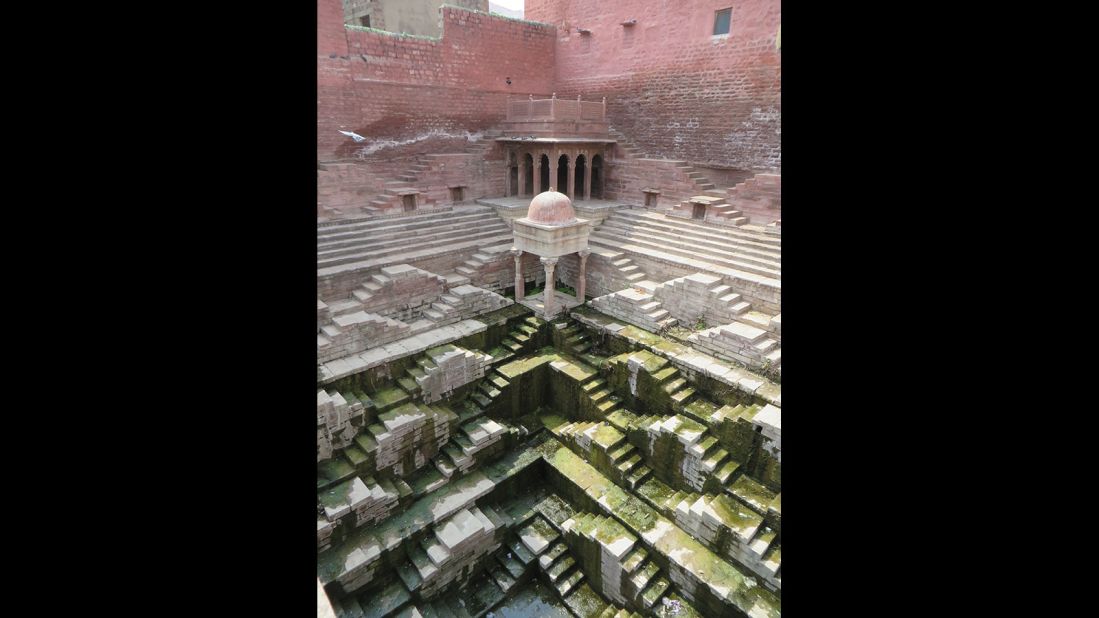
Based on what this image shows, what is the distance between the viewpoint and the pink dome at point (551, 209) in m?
11.0

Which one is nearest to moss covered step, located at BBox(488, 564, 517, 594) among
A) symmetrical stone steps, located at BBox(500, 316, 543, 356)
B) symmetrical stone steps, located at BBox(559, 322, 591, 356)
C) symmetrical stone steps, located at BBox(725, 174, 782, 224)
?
symmetrical stone steps, located at BBox(500, 316, 543, 356)

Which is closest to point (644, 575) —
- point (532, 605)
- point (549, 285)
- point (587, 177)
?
point (532, 605)

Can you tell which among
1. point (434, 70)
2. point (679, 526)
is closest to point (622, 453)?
point (679, 526)

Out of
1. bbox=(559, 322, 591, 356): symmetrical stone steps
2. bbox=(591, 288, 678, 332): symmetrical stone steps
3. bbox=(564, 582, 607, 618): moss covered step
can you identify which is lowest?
bbox=(564, 582, 607, 618): moss covered step

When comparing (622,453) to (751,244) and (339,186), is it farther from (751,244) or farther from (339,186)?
(339,186)

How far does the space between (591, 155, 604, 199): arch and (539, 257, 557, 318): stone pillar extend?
672cm

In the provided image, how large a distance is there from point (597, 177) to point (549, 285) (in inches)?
299

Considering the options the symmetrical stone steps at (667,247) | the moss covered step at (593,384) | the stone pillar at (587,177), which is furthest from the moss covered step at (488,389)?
the stone pillar at (587,177)

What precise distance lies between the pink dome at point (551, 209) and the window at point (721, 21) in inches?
302

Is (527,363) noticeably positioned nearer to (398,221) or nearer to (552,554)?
(552,554)

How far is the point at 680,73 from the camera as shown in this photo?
50.5 ft

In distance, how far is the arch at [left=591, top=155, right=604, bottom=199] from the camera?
1697 centimetres

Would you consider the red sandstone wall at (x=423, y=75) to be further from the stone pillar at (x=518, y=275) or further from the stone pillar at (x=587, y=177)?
the stone pillar at (x=518, y=275)

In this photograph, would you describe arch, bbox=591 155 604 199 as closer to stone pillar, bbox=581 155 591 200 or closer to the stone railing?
stone pillar, bbox=581 155 591 200
